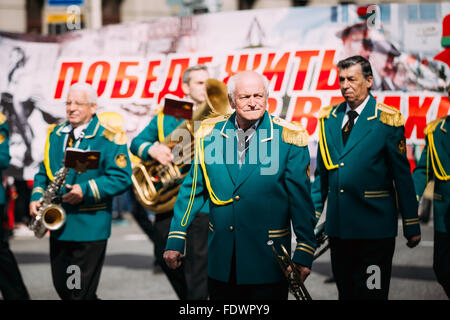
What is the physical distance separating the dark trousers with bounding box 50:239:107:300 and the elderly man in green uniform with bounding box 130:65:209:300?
34.8 inches

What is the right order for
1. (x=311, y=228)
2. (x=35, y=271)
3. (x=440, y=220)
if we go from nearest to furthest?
(x=311, y=228)
(x=440, y=220)
(x=35, y=271)

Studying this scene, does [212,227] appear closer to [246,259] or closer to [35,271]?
[246,259]

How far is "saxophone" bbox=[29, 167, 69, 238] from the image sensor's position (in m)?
5.92

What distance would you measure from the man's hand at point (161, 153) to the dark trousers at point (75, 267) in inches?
36.6

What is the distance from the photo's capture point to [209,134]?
15.1 ft

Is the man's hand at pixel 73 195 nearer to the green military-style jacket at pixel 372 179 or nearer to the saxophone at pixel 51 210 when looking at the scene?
the saxophone at pixel 51 210

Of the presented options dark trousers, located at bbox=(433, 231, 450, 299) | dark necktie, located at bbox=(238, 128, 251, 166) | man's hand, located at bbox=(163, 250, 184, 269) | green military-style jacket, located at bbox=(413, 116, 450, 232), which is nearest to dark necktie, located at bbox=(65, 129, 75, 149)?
man's hand, located at bbox=(163, 250, 184, 269)

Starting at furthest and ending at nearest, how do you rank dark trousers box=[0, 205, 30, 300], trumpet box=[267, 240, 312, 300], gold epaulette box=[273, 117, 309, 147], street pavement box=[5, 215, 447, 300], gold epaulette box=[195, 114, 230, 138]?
street pavement box=[5, 215, 447, 300] → dark trousers box=[0, 205, 30, 300] → gold epaulette box=[195, 114, 230, 138] → gold epaulette box=[273, 117, 309, 147] → trumpet box=[267, 240, 312, 300]

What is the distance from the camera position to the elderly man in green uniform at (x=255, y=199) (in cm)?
440

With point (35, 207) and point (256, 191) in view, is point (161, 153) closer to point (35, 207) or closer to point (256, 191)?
point (35, 207)

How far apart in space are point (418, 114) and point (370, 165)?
168 centimetres

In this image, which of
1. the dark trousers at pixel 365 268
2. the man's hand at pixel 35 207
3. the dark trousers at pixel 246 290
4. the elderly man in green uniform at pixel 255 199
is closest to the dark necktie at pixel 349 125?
the dark trousers at pixel 365 268

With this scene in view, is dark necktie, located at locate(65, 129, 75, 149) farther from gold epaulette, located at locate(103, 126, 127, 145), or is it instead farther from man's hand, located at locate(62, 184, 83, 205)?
man's hand, located at locate(62, 184, 83, 205)
